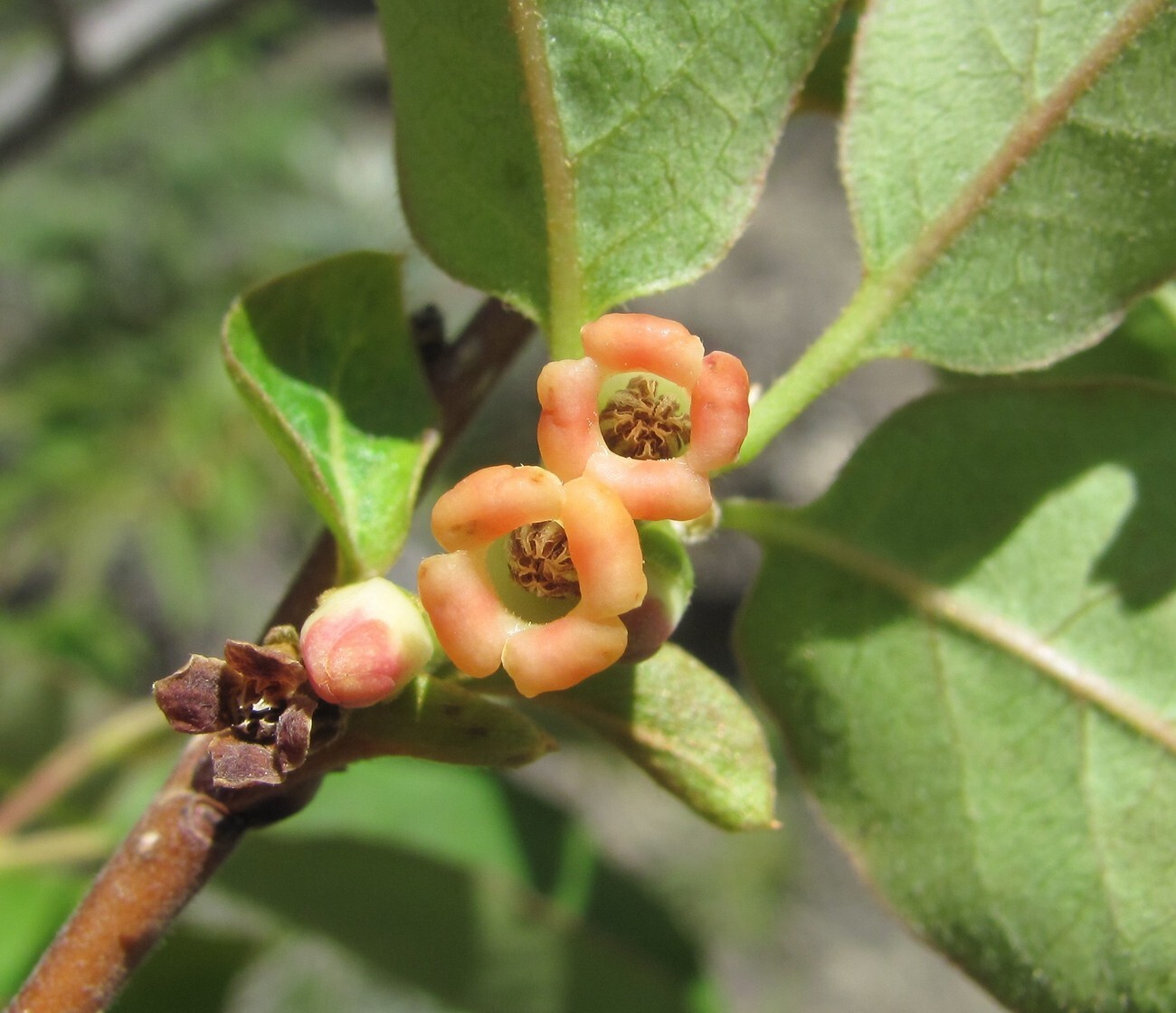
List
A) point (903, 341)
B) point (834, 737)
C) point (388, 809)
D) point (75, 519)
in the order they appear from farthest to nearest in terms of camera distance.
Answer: point (75, 519)
point (388, 809)
point (834, 737)
point (903, 341)

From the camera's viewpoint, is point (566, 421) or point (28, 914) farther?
point (28, 914)

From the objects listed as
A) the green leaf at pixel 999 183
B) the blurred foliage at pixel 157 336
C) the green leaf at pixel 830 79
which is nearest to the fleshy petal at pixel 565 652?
the green leaf at pixel 999 183

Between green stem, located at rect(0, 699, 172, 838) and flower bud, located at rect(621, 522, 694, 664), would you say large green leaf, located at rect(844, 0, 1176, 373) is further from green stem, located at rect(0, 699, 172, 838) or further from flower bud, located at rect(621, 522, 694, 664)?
green stem, located at rect(0, 699, 172, 838)

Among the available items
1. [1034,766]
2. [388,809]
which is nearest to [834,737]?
[1034,766]

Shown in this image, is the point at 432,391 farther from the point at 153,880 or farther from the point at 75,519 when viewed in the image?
the point at 75,519

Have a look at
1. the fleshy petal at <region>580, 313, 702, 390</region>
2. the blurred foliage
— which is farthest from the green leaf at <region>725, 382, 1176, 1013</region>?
the blurred foliage

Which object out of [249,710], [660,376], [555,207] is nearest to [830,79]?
[555,207]

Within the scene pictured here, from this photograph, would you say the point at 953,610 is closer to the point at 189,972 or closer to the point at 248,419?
the point at 189,972
